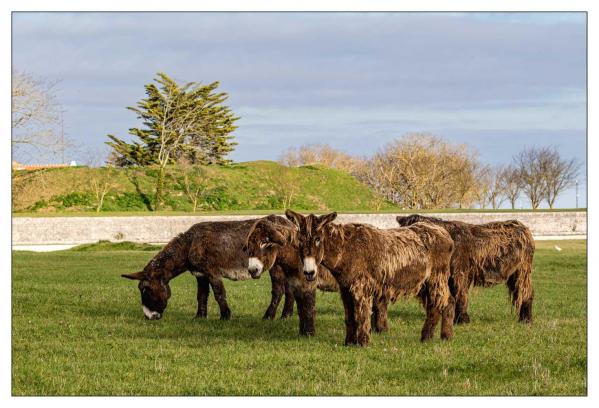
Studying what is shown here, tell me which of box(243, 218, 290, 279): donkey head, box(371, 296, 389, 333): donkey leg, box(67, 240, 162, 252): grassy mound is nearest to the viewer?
box(243, 218, 290, 279): donkey head

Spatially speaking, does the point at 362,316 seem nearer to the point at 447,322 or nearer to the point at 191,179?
the point at 447,322

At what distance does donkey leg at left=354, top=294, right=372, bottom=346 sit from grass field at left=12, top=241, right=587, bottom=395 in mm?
253

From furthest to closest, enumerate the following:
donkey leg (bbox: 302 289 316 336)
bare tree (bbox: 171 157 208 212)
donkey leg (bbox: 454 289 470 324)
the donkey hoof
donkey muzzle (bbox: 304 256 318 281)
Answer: bare tree (bbox: 171 157 208 212), the donkey hoof, donkey leg (bbox: 454 289 470 324), donkey leg (bbox: 302 289 316 336), donkey muzzle (bbox: 304 256 318 281)

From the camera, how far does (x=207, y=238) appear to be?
54.3 ft

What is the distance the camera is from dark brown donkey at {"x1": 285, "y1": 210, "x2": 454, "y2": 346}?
12.1m

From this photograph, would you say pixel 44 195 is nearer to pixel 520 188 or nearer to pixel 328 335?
pixel 520 188

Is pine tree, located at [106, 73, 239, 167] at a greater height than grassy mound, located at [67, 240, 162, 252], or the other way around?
pine tree, located at [106, 73, 239, 167]

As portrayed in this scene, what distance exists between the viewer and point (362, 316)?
12.6 m

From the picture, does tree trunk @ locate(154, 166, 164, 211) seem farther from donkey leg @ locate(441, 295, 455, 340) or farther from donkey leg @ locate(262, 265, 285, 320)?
donkey leg @ locate(441, 295, 455, 340)

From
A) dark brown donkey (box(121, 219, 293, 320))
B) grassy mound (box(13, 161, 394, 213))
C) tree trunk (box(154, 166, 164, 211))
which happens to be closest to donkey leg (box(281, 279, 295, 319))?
dark brown donkey (box(121, 219, 293, 320))

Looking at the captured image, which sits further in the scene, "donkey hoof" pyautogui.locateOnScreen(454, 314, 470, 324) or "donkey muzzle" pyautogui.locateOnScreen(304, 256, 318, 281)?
"donkey hoof" pyautogui.locateOnScreen(454, 314, 470, 324)

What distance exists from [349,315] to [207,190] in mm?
60892
